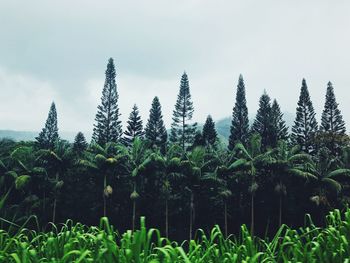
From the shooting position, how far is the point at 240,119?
3806 cm

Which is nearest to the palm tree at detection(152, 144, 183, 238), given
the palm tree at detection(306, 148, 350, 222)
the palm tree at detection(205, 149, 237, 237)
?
the palm tree at detection(205, 149, 237, 237)

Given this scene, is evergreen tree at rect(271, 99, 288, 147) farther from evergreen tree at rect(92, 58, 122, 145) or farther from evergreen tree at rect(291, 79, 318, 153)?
evergreen tree at rect(92, 58, 122, 145)

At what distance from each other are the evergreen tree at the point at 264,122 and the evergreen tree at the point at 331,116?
16.1 ft

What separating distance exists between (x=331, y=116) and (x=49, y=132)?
25.7 meters

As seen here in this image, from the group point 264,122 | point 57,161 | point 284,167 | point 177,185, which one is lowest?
point 177,185

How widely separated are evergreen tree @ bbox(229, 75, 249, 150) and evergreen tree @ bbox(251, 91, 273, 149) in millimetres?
926

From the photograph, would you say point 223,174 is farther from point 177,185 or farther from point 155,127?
point 155,127

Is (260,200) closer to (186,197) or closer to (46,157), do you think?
(186,197)

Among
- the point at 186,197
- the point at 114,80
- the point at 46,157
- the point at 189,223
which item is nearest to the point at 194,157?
the point at 186,197

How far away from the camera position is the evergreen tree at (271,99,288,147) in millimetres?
35325

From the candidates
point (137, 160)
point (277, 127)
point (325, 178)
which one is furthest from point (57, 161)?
point (277, 127)

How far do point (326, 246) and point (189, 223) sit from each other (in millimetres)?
23435

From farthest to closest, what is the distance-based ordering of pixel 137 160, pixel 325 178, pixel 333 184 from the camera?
pixel 137 160 < pixel 325 178 < pixel 333 184

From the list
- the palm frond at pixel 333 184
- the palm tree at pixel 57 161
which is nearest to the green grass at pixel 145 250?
the palm frond at pixel 333 184
